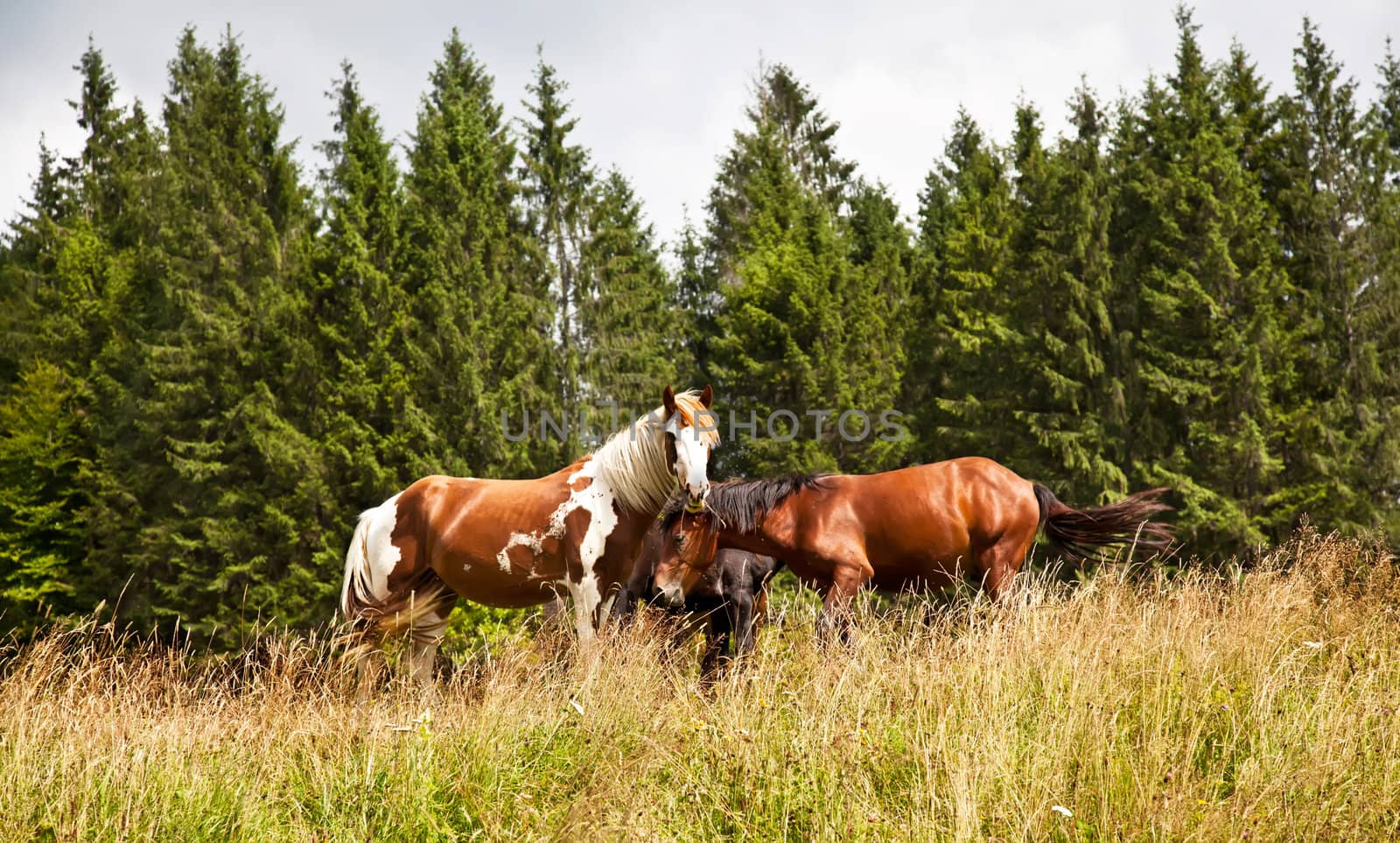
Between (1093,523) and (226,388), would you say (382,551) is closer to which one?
(1093,523)

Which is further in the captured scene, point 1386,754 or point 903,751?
point 903,751

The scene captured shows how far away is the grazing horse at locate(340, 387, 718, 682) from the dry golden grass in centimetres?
130

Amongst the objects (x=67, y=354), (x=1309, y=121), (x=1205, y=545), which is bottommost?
(x=1205, y=545)

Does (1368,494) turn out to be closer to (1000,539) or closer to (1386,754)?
(1000,539)

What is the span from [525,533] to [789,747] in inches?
127

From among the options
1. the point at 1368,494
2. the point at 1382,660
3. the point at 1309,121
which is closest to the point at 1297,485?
the point at 1368,494

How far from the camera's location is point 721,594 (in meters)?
6.94

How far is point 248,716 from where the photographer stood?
480cm

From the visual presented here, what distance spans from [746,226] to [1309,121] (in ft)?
44.6

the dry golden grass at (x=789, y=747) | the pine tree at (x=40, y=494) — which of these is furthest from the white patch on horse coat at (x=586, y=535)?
the pine tree at (x=40, y=494)

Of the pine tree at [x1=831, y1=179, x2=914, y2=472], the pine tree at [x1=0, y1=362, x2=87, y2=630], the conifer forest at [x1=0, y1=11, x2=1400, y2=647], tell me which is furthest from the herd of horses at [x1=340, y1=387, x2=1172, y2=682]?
the pine tree at [x1=0, y1=362, x2=87, y2=630]

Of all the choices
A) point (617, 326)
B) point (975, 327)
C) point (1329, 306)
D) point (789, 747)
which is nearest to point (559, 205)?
point (617, 326)

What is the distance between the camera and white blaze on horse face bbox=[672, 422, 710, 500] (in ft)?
19.9

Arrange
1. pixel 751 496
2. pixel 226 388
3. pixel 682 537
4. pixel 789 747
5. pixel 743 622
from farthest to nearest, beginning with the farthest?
pixel 226 388 → pixel 751 496 → pixel 743 622 → pixel 682 537 → pixel 789 747
